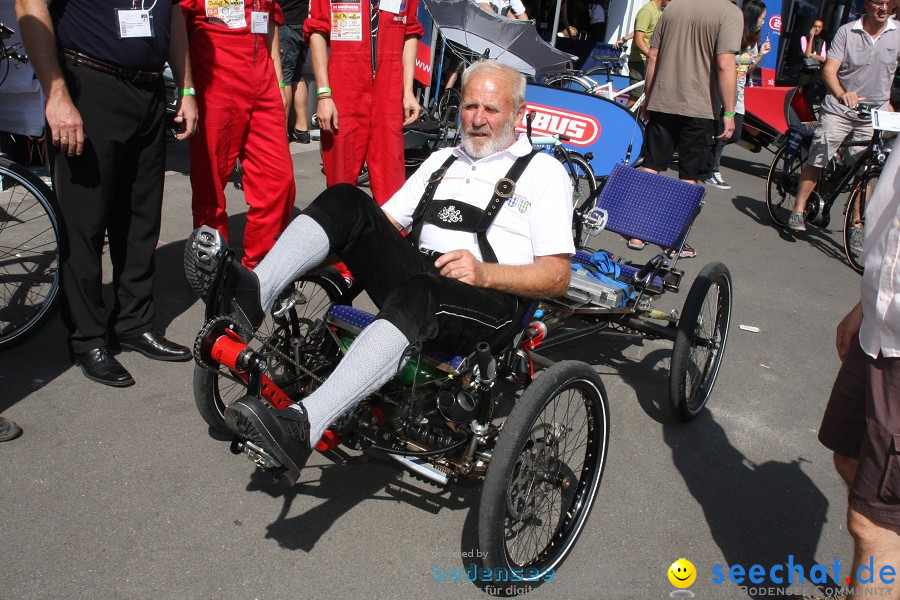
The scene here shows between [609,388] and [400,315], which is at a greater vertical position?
[400,315]

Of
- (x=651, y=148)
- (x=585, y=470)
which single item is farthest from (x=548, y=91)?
(x=585, y=470)

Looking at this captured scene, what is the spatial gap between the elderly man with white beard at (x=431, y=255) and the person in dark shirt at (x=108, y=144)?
1.24 m

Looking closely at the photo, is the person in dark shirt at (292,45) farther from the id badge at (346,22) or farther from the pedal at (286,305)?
the pedal at (286,305)

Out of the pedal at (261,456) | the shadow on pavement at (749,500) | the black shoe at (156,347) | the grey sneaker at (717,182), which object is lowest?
the grey sneaker at (717,182)

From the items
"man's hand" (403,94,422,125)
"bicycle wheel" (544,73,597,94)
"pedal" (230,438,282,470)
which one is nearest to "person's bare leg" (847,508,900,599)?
"pedal" (230,438,282,470)

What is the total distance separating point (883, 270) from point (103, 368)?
3074 millimetres

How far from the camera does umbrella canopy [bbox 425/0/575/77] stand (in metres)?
8.15

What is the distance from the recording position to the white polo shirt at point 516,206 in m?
2.92

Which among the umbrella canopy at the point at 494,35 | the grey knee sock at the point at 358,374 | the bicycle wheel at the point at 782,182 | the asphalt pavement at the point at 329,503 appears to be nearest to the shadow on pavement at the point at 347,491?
the asphalt pavement at the point at 329,503

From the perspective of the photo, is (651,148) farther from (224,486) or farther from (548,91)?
(224,486)

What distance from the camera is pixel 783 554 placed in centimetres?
297

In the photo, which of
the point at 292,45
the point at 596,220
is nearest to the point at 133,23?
the point at 596,220

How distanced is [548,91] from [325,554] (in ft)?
20.1

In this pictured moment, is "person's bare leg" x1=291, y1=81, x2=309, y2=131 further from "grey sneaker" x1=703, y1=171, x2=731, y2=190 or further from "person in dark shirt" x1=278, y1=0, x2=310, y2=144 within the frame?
"grey sneaker" x1=703, y1=171, x2=731, y2=190
